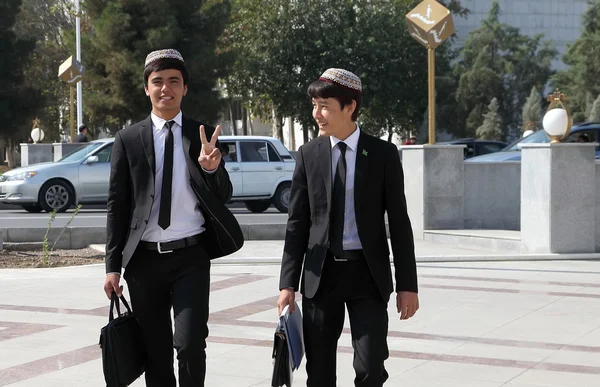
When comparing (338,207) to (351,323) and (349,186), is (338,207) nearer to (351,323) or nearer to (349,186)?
(349,186)

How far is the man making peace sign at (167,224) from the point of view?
465 centimetres

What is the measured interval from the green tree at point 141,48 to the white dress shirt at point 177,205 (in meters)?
35.3

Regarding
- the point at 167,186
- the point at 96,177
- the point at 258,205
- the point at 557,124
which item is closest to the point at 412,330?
the point at 167,186

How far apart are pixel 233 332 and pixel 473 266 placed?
5.14 m

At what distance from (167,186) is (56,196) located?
631 inches

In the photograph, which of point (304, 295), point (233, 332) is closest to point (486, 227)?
point (233, 332)

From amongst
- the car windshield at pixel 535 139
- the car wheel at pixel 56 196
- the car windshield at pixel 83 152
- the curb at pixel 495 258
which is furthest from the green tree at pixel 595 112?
the curb at pixel 495 258

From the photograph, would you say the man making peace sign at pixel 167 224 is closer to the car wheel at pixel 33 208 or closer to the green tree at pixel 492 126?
the car wheel at pixel 33 208

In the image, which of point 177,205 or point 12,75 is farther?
point 12,75

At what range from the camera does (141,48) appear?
1582 inches

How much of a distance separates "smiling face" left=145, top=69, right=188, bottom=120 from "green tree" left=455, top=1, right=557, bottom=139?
5535 cm

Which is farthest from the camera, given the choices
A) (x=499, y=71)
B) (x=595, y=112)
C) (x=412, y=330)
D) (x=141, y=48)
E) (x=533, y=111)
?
(x=499, y=71)

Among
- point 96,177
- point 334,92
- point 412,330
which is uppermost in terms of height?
point 334,92

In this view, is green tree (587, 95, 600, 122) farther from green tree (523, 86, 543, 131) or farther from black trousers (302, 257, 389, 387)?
black trousers (302, 257, 389, 387)
